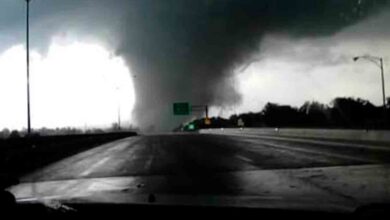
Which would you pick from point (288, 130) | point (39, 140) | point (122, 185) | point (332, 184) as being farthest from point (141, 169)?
point (288, 130)

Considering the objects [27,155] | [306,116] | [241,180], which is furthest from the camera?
[306,116]

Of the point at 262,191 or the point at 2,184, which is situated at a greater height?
the point at 2,184

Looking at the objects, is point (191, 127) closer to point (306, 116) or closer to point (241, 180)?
point (306, 116)

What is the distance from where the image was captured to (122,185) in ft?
66.1

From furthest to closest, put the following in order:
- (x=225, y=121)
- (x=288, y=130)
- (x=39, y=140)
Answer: (x=225, y=121), (x=288, y=130), (x=39, y=140)

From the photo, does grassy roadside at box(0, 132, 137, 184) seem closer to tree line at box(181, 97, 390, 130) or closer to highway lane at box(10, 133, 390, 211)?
highway lane at box(10, 133, 390, 211)

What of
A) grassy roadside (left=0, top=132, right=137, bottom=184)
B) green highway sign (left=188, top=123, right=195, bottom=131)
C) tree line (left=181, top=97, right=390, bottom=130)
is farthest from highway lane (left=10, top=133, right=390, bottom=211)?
green highway sign (left=188, top=123, right=195, bottom=131)

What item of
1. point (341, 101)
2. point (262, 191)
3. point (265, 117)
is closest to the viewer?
point (262, 191)

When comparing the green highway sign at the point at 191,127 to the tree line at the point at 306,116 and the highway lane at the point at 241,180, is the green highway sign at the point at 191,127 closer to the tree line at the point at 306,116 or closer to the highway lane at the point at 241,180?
the tree line at the point at 306,116

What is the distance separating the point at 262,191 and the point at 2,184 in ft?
37.5

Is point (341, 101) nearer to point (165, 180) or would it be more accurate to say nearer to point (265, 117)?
point (265, 117)

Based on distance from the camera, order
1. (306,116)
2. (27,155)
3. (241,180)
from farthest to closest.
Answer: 1. (306,116)
2. (27,155)
3. (241,180)

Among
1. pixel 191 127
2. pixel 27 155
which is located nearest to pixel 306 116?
pixel 191 127

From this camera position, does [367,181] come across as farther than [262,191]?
Yes
